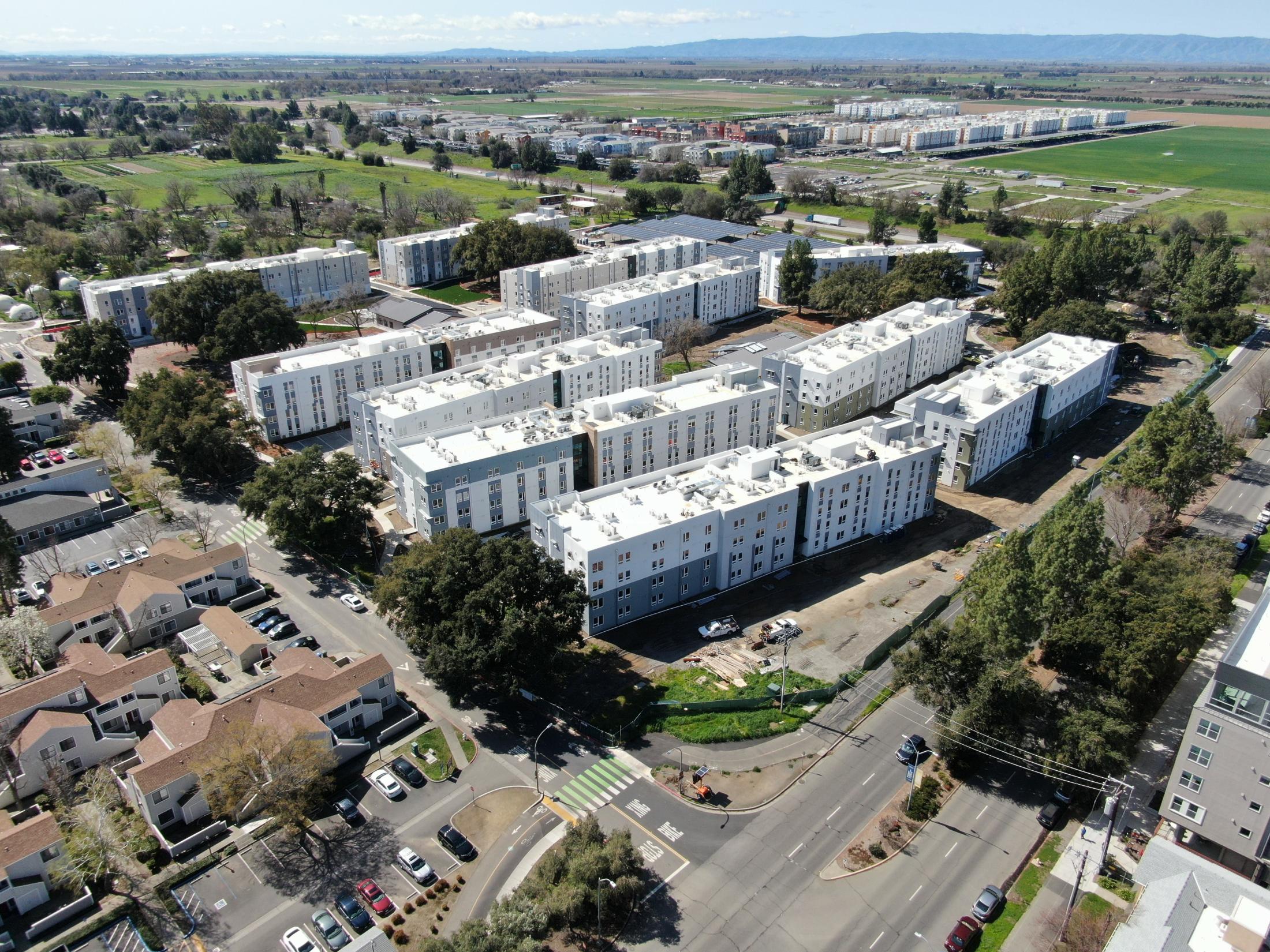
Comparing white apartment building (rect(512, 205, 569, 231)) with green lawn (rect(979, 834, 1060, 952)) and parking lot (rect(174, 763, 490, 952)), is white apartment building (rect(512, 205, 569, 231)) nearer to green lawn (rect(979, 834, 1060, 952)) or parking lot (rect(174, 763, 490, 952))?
parking lot (rect(174, 763, 490, 952))

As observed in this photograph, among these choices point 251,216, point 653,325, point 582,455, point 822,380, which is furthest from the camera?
point 251,216

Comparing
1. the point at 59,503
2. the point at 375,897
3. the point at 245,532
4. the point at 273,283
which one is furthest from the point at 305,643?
Result: the point at 273,283

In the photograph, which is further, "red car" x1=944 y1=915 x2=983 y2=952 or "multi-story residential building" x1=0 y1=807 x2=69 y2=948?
"multi-story residential building" x1=0 y1=807 x2=69 y2=948

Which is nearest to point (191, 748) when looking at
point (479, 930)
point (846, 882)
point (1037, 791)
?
point (479, 930)

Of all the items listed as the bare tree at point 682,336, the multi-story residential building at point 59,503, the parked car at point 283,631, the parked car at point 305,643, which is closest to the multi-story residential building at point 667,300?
the bare tree at point 682,336

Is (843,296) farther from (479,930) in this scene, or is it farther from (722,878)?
(479,930)

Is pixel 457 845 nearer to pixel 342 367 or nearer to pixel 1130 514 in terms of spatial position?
pixel 1130 514

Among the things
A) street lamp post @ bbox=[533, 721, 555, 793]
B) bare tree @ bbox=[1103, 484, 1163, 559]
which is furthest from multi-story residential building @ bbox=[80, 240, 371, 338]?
bare tree @ bbox=[1103, 484, 1163, 559]
